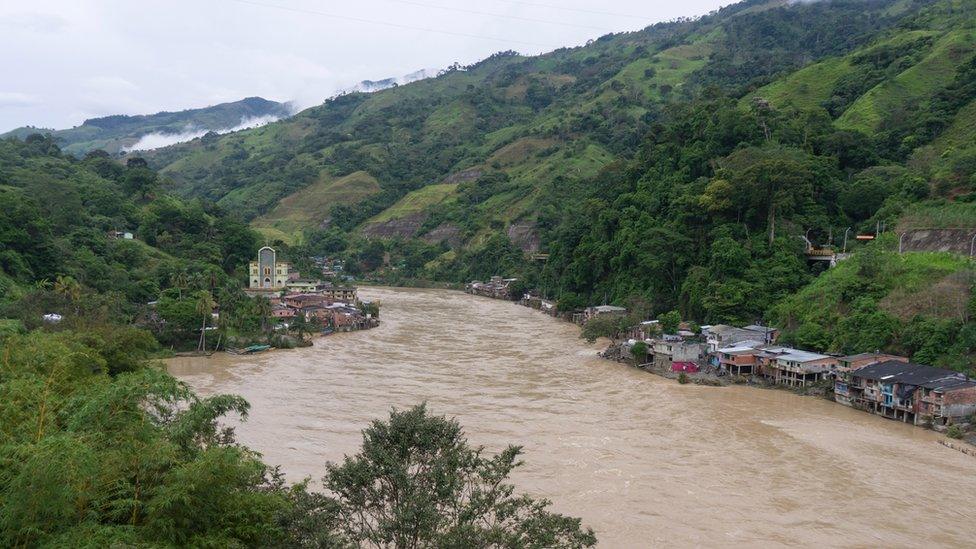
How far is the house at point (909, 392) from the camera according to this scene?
64.6 feet

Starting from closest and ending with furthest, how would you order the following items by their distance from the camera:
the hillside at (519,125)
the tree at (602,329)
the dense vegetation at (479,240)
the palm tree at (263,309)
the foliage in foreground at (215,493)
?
1. the foliage in foreground at (215,493)
2. the dense vegetation at (479,240)
3. the palm tree at (263,309)
4. the tree at (602,329)
5. the hillside at (519,125)

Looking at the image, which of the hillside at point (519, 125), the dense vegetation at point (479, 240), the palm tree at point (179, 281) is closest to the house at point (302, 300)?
the dense vegetation at point (479, 240)

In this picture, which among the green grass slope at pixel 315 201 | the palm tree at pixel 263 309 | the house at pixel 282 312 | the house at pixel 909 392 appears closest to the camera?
the house at pixel 909 392

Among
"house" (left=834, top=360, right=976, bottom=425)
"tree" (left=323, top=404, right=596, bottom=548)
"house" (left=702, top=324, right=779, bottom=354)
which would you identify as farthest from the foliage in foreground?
"house" (left=702, top=324, right=779, bottom=354)

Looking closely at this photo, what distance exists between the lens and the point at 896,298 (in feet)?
82.8

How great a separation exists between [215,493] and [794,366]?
21303 millimetres

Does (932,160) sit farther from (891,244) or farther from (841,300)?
(841,300)

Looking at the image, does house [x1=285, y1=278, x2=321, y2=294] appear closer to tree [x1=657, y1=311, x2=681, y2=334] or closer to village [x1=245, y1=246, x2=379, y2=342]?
village [x1=245, y1=246, x2=379, y2=342]

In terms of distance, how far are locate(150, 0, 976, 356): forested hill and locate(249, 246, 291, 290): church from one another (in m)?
18.1

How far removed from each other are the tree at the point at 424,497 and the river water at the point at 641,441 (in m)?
5.25

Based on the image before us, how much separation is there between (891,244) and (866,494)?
17621 mm

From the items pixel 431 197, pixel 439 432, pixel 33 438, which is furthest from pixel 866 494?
pixel 431 197

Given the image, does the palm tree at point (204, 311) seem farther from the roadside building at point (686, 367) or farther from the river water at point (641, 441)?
the roadside building at point (686, 367)

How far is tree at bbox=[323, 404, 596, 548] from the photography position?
7.30 m
